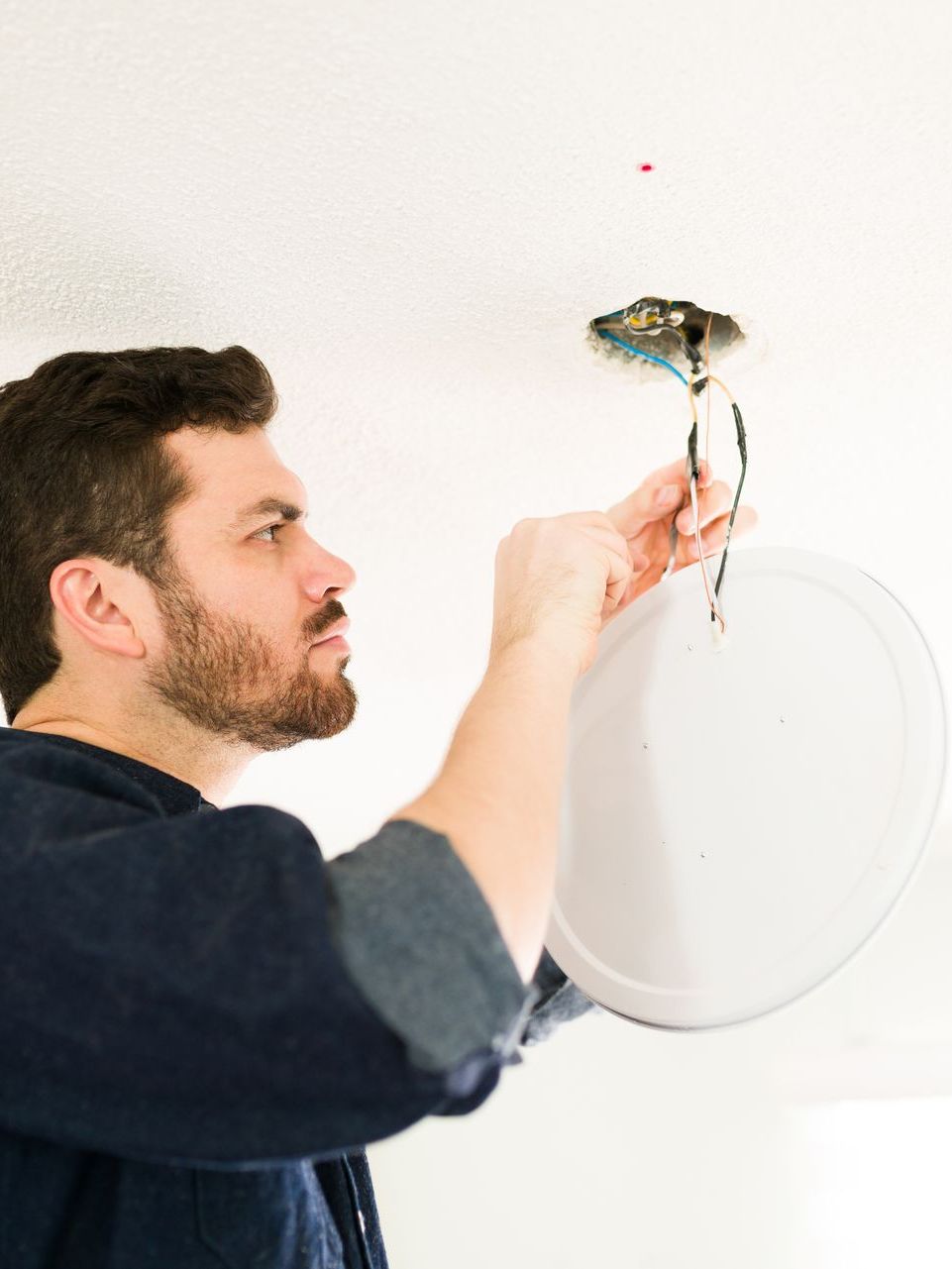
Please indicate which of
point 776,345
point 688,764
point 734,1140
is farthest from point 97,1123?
point 734,1140

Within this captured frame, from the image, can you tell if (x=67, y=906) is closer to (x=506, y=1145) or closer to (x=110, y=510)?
(x=110, y=510)

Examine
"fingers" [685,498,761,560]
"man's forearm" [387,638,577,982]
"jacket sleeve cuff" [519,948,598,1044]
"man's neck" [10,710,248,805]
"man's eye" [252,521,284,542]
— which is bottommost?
"jacket sleeve cuff" [519,948,598,1044]

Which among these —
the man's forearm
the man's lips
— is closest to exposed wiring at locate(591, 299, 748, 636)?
the man's forearm

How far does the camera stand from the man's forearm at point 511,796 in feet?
2.13

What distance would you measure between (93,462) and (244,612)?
0.22 meters

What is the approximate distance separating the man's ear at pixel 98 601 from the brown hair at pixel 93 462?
Result: 14 millimetres

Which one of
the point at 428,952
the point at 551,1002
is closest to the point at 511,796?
the point at 428,952

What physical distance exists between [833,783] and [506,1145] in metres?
2.79

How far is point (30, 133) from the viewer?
0.84 m

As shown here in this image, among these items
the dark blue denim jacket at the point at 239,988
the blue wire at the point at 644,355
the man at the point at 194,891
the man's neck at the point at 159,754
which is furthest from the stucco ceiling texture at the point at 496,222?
the dark blue denim jacket at the point at 239,988

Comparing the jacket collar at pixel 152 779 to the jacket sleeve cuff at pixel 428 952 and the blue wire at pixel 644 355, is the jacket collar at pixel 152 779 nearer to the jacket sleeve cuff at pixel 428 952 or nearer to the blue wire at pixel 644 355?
the jacket sleeve cuff at pixel 428 952

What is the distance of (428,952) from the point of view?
59cm

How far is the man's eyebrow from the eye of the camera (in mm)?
1101

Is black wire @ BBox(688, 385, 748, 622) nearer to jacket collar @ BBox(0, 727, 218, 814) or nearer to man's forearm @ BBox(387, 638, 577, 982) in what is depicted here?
man's forearm @ BBox(387, 638, 577, 982)
